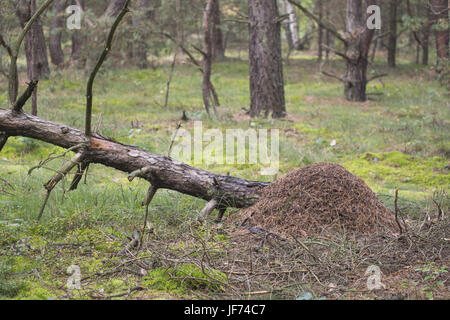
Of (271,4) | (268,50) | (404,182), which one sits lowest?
(404,182)

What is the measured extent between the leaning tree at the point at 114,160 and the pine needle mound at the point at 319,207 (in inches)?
12.6

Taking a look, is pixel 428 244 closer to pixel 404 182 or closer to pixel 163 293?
pixel 163 293

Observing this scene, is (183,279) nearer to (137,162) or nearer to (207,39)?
(137,162)

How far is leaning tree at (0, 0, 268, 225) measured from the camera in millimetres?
4434

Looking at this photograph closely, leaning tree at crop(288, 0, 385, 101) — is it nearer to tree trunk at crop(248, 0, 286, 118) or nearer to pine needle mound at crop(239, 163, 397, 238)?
tree trunk at crop(248, 0, 286, 118)

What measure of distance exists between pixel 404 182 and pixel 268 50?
15.7ft

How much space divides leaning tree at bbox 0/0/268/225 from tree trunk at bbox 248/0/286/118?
592 centimetres

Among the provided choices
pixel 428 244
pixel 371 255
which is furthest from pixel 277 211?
pixel 428 244

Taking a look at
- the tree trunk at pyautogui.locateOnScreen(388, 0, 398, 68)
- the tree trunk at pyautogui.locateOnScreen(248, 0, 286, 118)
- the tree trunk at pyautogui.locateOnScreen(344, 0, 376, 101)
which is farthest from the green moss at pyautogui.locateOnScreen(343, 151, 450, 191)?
the tree trunk at pyautogui.locateOnScreen(388, 0, 398, 68)

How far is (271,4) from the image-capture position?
10.6 metres

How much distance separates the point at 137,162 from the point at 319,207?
5.91ft

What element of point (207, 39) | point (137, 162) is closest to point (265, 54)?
point (207, 39)

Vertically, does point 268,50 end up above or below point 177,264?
above

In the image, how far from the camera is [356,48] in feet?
45.6
